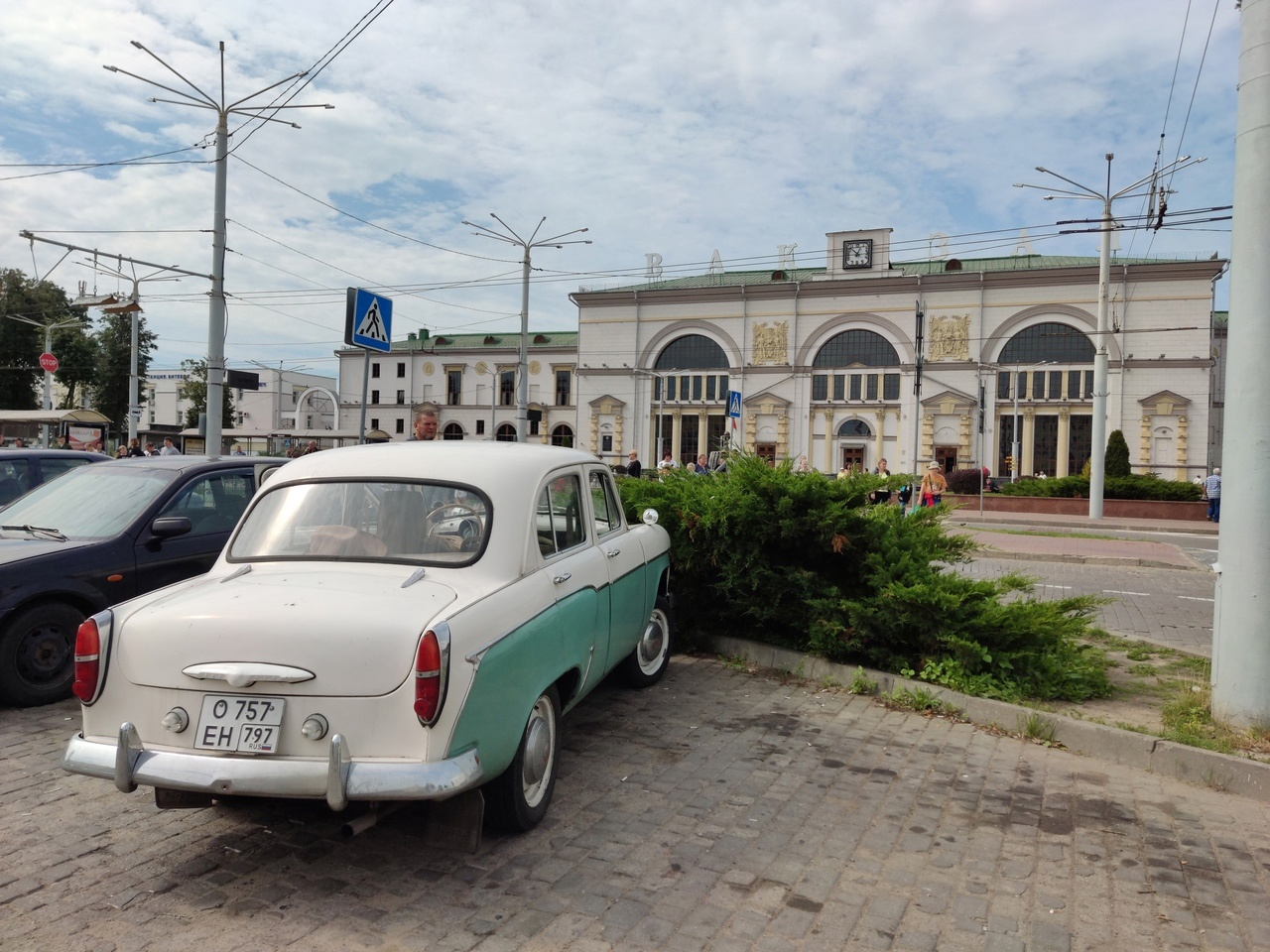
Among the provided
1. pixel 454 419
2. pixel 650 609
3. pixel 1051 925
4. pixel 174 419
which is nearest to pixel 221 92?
pixel 650 609

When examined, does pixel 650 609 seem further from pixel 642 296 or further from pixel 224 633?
pixel 642 296

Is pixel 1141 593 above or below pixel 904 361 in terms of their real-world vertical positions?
below

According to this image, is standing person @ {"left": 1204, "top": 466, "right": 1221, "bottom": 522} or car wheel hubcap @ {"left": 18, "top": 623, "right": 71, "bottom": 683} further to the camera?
standing person @ {"left": 1204, "top": 466, "right": 1221, "bottom": 522}

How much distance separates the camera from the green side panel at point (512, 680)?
351 centimetres

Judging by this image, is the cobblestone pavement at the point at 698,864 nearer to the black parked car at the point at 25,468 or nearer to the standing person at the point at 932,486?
the black parked car at the point at 25,468

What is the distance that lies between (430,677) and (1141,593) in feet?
39.2

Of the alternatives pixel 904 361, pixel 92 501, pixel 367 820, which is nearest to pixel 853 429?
pixel 904 361

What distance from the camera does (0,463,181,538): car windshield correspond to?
6605 millimetres

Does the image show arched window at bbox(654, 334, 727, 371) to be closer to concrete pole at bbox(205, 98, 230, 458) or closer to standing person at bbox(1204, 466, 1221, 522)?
standing person at bbox(1204, 466, 1221, 522)

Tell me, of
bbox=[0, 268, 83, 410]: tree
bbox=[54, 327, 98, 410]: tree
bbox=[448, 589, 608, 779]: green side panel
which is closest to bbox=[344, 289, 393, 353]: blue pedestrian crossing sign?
bbox=[448, 589, 608, 779]: green side panel

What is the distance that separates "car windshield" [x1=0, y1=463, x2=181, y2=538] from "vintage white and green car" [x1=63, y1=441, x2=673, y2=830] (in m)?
2.72

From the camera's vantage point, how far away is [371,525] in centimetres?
434

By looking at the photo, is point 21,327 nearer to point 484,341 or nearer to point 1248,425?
point 484,341

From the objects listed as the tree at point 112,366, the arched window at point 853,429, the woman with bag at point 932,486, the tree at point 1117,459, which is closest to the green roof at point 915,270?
the arched window at point 853,429
